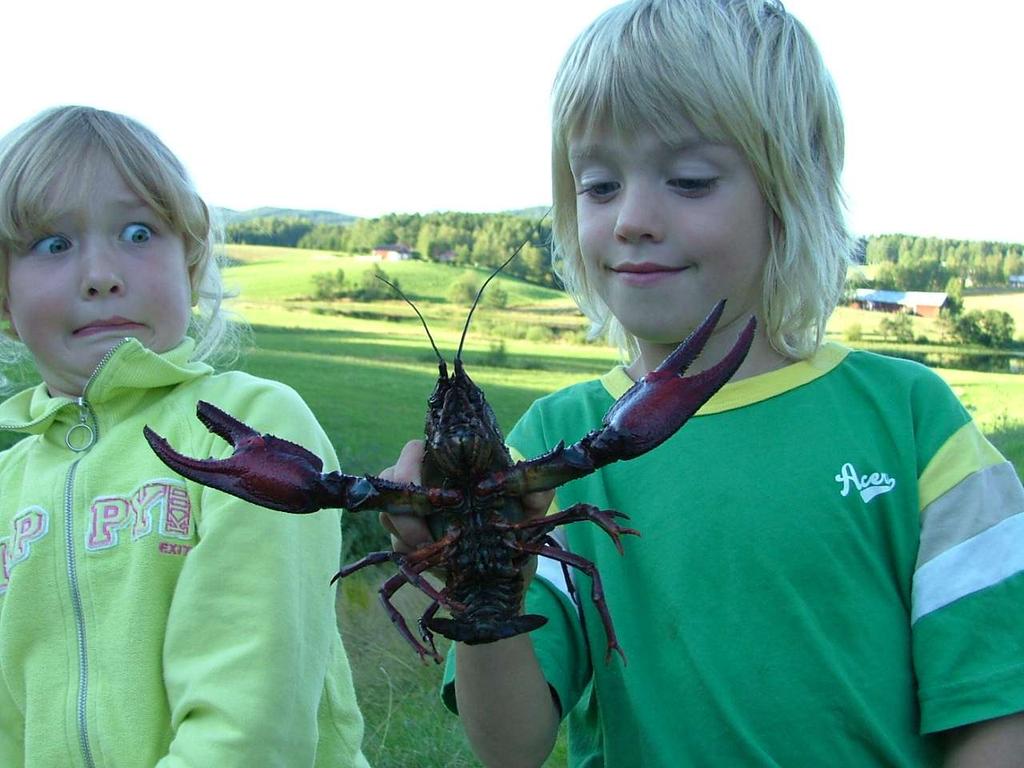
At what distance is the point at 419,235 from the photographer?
584 centimetres

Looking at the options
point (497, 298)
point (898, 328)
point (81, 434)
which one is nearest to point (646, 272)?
point (81, 434)

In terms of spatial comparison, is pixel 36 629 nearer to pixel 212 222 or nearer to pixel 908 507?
pixel 212 222

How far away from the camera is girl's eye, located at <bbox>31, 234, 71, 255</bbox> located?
215 cm

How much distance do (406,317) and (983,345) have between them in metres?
3.22

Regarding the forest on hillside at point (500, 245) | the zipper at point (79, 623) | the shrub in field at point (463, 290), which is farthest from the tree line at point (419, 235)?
the zipper at point (79, 623)

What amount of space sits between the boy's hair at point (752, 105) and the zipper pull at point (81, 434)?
112cm

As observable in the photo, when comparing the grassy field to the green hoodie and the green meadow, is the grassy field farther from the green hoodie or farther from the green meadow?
the green hoodie

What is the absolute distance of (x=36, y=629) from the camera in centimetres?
194

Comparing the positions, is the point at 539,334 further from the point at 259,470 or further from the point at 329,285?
the point at 259,470

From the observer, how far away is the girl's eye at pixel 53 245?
2.15 m

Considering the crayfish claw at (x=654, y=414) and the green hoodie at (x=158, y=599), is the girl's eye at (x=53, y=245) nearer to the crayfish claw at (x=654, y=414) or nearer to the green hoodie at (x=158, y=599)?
the green hoodie at (x=158, y=599)

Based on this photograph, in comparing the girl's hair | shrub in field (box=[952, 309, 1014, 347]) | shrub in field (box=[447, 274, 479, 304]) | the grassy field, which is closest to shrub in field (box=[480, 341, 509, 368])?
the grassy field

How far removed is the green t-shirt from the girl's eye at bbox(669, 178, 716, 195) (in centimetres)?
40

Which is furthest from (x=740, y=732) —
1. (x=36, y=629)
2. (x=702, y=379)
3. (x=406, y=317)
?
(x=406, y=317)
